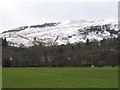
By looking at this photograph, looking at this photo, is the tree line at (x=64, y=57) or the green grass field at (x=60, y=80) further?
the tree line at (x=64, y=57)

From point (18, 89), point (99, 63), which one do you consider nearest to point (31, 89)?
point (18, 89)

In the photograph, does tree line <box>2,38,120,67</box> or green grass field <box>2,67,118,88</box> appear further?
tree line <box>2,38,120,67</box>

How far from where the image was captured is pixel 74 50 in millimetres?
193375

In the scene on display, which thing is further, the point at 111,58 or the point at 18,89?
the point at 111,58

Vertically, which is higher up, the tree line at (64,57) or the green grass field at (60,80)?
the green grass field at (60,80)

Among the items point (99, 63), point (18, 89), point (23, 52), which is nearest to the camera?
point (18, 89)

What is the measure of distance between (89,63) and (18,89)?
139837 mm

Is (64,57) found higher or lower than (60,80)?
lower

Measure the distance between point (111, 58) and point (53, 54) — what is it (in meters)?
31.0

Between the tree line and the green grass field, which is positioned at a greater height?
the green grass field

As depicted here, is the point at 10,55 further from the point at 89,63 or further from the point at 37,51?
the point at 89,63

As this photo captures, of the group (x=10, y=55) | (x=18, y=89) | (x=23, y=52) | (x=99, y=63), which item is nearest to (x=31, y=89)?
(x=18, y=89)

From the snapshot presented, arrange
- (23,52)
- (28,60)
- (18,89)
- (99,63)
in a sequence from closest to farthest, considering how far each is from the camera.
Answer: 1. (18,89)
2. (99,63)
3. (28,60)
4. (23,52)

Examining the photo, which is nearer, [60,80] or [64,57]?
[60,80]
